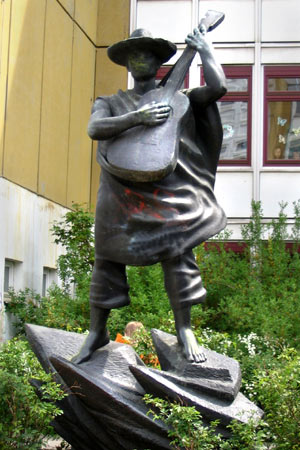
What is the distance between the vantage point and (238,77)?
607 inches

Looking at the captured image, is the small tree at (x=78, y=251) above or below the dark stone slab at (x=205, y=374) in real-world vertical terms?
above

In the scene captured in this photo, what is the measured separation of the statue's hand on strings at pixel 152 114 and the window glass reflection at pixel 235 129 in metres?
9.96

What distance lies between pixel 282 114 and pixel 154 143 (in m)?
10.4

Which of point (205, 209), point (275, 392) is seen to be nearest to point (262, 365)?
point (275, 392)

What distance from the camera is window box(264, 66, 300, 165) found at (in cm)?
1536

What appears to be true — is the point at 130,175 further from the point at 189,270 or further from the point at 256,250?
the point at 256,250

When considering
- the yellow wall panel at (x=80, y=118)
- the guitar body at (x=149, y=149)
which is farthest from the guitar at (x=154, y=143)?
the yellow wall panel at (x=80, y=118)

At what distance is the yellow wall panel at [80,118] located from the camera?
14477 mm

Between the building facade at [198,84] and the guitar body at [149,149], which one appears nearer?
the guitar body at [149,149]

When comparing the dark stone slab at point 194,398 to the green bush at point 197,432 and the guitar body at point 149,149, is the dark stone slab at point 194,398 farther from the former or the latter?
the guitar body at point 149,149

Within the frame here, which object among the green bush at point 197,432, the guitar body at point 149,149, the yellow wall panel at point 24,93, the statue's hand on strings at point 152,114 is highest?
the yellow wall panel at point 24,93

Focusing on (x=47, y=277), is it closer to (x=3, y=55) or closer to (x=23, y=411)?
(x=3, y=55)

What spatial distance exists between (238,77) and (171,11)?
64.6 inches

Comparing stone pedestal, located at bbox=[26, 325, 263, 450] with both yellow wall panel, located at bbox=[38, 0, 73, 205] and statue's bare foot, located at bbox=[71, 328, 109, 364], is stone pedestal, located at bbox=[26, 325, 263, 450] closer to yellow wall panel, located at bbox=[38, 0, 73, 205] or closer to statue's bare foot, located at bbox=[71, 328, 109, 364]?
statue's bare foot, located at bbox=[71, 328, 109, 364]
